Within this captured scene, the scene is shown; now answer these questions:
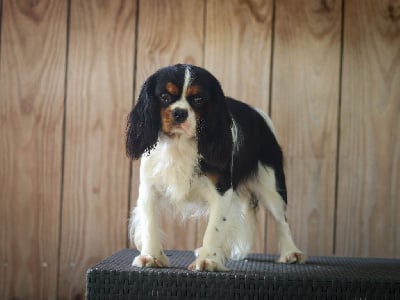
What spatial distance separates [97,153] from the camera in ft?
9.21

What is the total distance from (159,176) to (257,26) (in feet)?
3.10

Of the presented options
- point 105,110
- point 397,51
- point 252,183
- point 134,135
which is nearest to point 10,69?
point 105,110

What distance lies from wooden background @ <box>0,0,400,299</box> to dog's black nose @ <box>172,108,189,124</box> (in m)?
0.84

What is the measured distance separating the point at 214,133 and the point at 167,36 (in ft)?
2.80

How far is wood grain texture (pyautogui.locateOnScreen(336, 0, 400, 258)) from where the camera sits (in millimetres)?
2795

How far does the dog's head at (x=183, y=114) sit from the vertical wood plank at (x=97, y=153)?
67 cm

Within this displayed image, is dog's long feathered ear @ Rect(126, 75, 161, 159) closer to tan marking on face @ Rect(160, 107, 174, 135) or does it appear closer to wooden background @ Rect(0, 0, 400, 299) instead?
tan marking on face @ Rect(160, 107, 174, 135)

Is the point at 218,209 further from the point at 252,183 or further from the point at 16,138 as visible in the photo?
the point at 16,138

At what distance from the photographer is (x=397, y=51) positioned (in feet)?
9.18

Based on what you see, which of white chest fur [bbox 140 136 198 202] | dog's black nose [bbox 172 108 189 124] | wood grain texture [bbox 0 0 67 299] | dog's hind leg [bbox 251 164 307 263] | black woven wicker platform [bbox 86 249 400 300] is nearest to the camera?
black woven wicker platform [bbox 86 249 400 300]

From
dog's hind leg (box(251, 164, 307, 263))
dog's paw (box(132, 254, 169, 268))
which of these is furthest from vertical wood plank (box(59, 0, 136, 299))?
dog's paw (box(132, 254, 169, 268))

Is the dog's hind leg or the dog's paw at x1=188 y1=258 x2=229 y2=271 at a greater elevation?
the dog's hind leg

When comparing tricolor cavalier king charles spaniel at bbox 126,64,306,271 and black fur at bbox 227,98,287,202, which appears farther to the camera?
black fur at bbox 227,98,287,202

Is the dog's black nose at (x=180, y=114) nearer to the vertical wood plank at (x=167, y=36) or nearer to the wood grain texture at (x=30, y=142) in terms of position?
the vertical wood plank at (x=167, y=36)
